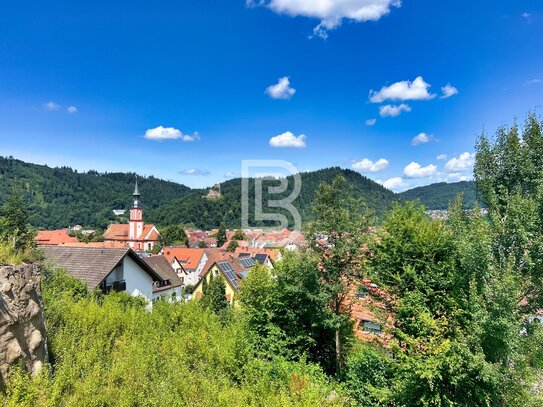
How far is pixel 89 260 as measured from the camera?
18.0 metres

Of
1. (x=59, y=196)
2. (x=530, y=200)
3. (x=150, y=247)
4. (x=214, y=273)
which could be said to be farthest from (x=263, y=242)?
(x=59, y=196)

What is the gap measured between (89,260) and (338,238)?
13.5m

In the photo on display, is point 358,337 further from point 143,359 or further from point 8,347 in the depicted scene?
point 8,347

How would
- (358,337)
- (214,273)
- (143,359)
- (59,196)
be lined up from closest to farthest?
1. (143,359)
2. (358,337)
3. (214,273)
4. (59,196)

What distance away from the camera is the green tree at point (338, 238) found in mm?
13742

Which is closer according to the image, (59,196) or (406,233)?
(406,233)

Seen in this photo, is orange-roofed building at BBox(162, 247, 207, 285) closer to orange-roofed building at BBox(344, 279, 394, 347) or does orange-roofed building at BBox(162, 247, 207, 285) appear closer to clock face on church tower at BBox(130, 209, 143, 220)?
clock face on church tower at BBox(130, 209, 143, 220)

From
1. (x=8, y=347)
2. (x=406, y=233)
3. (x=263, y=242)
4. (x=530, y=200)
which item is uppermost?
(x=530, y=200)

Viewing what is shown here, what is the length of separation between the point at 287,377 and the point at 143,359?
3.26 metres

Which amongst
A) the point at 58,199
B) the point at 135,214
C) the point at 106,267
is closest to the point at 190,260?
the point at 135,214

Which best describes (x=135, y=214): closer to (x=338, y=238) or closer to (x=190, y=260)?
(x=190, y=260)

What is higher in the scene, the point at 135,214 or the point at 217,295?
the point at 135,214

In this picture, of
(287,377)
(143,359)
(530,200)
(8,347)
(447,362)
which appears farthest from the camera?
(530,200)

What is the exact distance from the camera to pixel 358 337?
16.6m
